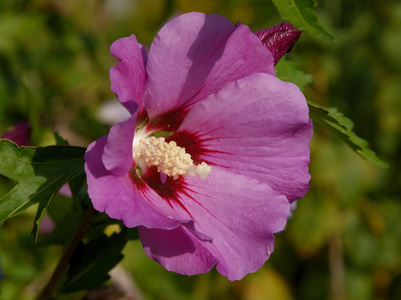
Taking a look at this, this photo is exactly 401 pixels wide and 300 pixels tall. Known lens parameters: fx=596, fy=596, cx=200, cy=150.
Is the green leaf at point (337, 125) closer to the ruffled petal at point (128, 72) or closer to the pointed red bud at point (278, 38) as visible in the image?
the pointed red bud at point (278, 38)

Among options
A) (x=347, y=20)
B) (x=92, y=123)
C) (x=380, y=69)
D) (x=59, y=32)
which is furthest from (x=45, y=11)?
(x=380, y=69)

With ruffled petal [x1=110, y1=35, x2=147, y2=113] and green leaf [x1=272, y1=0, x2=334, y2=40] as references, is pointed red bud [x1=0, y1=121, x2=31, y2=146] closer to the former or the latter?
ruffled petal [x1=110, y1=35, x2=147, y2=113]

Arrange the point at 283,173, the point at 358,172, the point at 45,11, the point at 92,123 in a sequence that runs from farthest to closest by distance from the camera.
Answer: the point at 358,172
the point at 45,11
the point at 92,123
the point at 283,173

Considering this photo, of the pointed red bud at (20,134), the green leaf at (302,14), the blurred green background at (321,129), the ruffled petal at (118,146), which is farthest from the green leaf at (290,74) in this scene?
the blurred green background at (321,129)

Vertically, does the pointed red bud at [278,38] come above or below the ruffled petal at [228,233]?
above

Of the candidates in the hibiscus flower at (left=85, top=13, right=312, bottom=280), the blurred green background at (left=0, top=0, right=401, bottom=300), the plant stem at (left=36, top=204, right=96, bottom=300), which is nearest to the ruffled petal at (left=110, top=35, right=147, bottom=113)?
the hibiscus flower at (left=85, top=13, right=312, bottom=280)

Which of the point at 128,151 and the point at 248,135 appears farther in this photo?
the point at 248,135

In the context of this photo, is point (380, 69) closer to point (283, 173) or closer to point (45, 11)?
point (45, 11)
